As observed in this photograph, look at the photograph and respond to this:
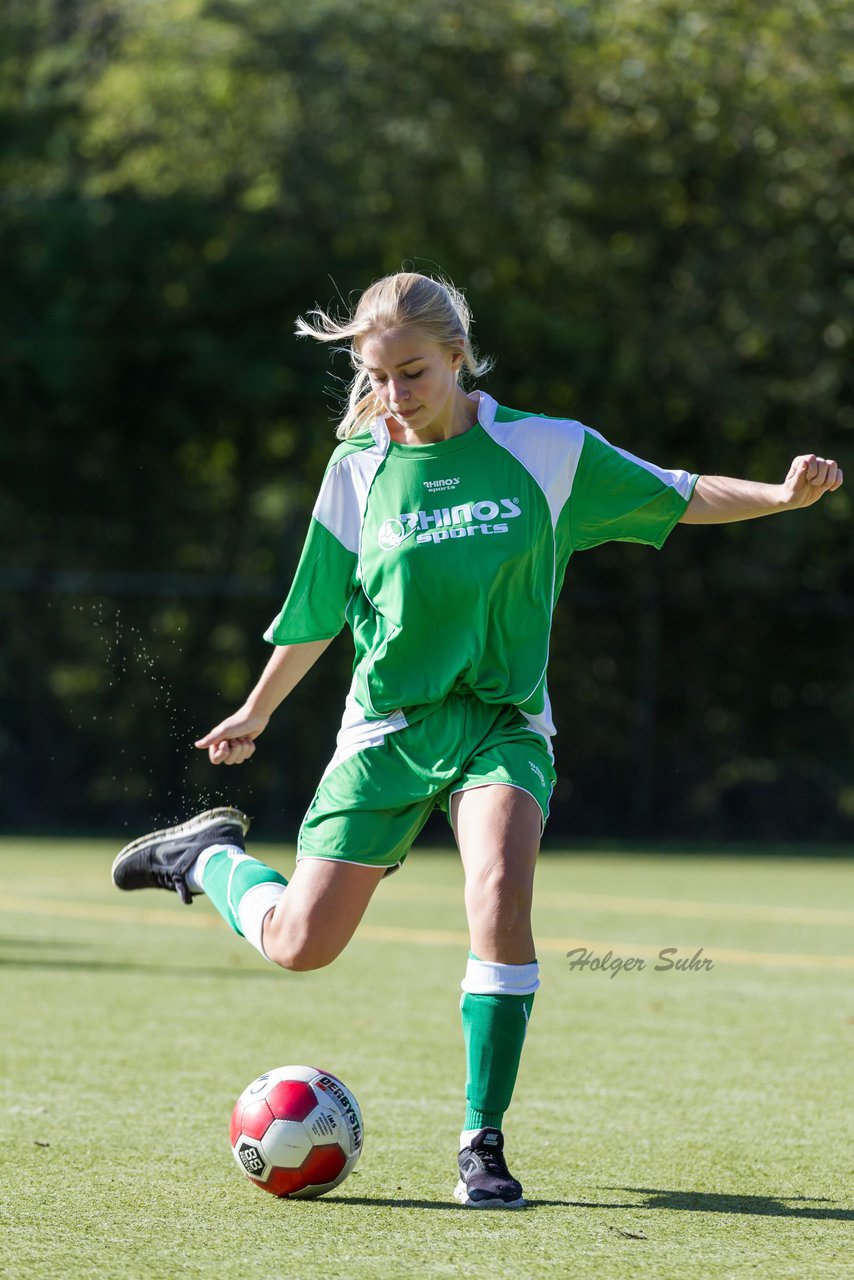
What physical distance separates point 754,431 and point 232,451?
541 centimetres

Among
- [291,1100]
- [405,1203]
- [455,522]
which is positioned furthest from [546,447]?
[405,1203]

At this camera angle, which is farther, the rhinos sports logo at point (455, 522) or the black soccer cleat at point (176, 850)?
the black soccer cleat at point (176, 850)

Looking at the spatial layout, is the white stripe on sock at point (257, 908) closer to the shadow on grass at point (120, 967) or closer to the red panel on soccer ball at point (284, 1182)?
the red panel on soccer ball at point (284, 1182)

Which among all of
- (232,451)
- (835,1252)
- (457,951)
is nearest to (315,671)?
(232,451)

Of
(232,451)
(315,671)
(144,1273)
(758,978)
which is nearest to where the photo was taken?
(144,1273)

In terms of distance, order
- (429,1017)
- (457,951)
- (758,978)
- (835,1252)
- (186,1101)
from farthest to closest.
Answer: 1. (457,951)
2. (758,978)
3. (429,1017)
4. (186,1101)
5. (835,1252)

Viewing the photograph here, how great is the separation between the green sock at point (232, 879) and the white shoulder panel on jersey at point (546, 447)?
1.13 meters

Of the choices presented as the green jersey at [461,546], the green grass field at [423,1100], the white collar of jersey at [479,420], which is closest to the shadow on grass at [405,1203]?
the green grass field at [423,1100]

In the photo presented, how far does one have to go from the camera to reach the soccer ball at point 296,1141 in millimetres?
3748

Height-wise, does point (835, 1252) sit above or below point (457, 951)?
above

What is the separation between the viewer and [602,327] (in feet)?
60.1

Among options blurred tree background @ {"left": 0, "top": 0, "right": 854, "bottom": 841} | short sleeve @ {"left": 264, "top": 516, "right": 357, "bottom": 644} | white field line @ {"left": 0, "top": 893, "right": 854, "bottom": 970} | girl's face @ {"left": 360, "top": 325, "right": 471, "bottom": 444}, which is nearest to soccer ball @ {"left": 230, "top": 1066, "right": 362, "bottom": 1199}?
short sleeve @ {"left": 264, "top": 516, "right": 357, "bottom": 644}

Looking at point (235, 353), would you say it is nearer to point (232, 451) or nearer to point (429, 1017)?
point (232, 451)

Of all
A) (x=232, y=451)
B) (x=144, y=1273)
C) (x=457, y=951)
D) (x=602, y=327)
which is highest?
(x=602, y=327)
